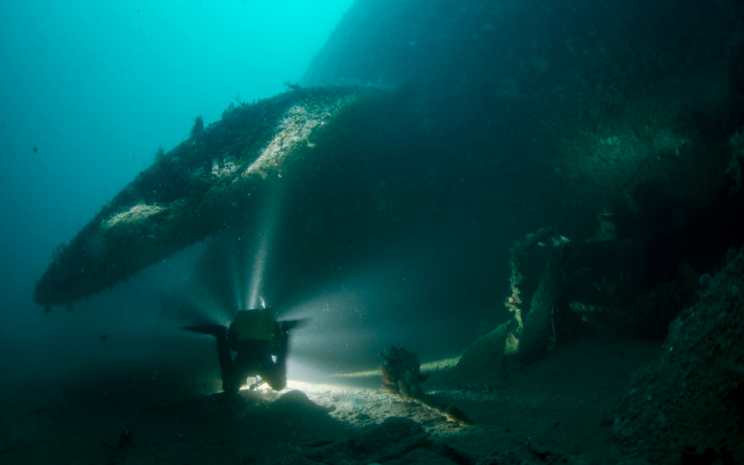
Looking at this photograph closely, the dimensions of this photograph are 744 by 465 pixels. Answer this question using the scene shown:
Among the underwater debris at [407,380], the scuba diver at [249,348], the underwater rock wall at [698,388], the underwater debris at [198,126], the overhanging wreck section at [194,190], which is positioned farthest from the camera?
the underwater debris at [198,126]

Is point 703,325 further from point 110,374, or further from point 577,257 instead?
point 110,374

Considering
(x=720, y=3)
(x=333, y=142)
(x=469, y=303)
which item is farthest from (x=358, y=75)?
(x=720, y=3)

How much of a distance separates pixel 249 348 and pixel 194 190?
9.02ft

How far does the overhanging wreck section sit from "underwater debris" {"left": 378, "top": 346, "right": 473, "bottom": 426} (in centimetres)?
356

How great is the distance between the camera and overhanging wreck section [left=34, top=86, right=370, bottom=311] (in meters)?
5.43

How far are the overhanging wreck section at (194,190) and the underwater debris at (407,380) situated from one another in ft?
11.7

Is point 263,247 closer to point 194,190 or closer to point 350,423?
point 194,190

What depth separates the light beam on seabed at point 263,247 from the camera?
20.1ft

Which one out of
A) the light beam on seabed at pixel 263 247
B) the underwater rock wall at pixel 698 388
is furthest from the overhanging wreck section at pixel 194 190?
the underwater rock wall at pixel 698 388

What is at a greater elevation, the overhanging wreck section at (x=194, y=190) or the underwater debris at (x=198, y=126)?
the underwater debris at (x=198, y=126)

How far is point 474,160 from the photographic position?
7.14 meters

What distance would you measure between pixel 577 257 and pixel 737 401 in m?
4.68

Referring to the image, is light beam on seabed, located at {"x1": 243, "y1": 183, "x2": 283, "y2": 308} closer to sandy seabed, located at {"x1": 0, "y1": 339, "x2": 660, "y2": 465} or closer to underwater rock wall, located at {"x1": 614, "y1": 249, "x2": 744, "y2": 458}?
sandy seabed, located at {"x1": 0, "y1": 339, "x2": 660, "y2": 465}

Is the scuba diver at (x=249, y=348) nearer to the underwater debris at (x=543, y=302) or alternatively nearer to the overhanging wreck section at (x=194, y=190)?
the overhanging wreck section at (x=194, y=190)
